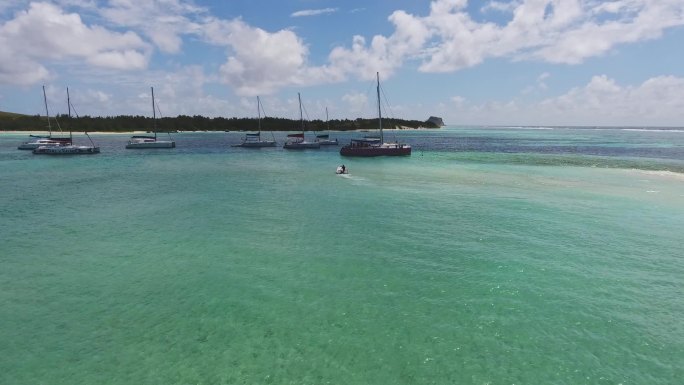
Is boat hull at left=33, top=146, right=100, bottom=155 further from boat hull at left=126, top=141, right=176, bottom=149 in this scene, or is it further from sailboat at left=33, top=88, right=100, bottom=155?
boat hull at left=126, top=141, right=176, bottom=149

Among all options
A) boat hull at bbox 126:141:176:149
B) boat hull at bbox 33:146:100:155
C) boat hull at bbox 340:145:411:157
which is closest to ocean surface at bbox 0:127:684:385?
boat hull at bbox 340:145:411:157

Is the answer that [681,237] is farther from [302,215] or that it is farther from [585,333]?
[302,215]

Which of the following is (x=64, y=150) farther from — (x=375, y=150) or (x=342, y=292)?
(x=342, y=292)

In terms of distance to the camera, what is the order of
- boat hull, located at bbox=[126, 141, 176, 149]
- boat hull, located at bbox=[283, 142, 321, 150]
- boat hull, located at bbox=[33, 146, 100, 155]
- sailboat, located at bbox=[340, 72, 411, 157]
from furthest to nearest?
boat hull, located at bbox=[283, 142, 321, 150], boat hull, located at bbox=[126, 141, 176, 149], boat hull, located at bbox=[33, 146, 100, 155], sailboat, located at bbox=[340, 72, 411, 157]

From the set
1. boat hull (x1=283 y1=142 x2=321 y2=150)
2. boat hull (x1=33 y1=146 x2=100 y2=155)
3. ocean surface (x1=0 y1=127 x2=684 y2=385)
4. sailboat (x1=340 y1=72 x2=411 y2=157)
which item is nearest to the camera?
ocean surface (x1=0 y1=127 x2=684 y2=385)

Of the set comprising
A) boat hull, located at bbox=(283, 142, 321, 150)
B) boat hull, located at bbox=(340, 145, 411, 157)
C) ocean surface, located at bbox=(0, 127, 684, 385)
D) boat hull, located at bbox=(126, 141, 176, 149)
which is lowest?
ocean surface, located at bbox=(0, 127, 684, 385)

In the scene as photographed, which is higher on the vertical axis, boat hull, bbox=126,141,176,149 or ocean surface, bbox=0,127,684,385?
boat hull, bbox=126,141,176,149
